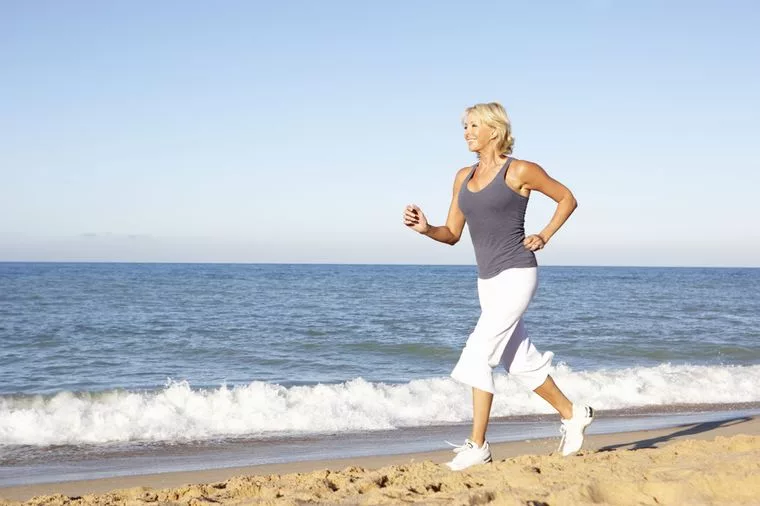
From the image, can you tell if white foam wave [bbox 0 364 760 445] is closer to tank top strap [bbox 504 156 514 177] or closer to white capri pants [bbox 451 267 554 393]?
white capri pants [bbox 451 267 554 393]

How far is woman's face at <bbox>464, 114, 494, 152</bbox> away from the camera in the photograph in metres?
4.38

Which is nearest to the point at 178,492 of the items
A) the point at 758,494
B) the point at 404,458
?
the point at 404,458

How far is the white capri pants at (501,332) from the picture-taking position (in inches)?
171

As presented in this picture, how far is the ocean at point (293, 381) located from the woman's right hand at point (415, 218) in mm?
2925

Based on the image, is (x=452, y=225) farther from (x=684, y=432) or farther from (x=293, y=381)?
(x=293, y=381)

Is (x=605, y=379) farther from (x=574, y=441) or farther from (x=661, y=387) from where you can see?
(x=574, y=441)

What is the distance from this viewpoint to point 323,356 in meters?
15.0

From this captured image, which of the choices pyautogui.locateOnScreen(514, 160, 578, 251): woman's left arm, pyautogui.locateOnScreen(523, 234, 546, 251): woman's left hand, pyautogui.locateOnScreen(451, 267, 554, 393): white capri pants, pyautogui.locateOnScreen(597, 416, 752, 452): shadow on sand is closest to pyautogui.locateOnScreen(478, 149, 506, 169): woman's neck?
pyautogui.locateOnScreen(514, 160, 578, 251): woman's left arm

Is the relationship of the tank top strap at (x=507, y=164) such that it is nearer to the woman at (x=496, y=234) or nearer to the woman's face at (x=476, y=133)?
the woman at (x=496, y=234)

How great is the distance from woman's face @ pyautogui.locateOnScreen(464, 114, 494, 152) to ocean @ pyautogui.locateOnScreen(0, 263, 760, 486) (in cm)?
321

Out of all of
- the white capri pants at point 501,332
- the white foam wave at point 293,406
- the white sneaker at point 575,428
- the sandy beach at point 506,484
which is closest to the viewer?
the sandy beach at point 506,484

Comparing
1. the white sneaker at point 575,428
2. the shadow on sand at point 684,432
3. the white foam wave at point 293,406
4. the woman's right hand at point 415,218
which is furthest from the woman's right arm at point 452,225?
the white foam wave at point 293,406

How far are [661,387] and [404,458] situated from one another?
568 centimetres

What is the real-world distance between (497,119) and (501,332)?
1205 mm
